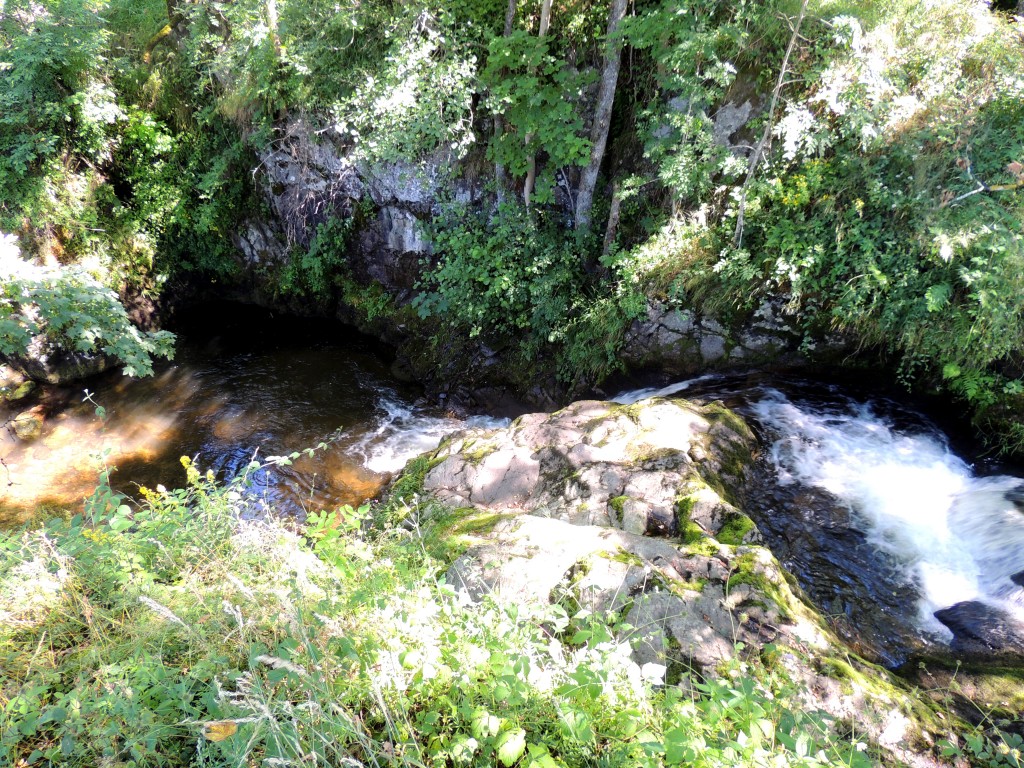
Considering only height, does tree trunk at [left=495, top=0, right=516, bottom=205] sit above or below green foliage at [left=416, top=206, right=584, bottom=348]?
above

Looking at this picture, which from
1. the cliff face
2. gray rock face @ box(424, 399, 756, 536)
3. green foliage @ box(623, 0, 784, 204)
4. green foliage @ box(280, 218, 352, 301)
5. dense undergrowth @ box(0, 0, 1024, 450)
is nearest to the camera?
gray rock face @ box(424, 399, 756, 536)

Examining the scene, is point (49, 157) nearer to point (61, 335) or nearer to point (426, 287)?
point (61, 335)

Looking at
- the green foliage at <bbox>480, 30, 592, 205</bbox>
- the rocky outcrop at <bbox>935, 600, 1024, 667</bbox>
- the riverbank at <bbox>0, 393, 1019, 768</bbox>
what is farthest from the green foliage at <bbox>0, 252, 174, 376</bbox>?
the rocky outcrop at <bbox>935, 600, 1024, 667</bbox>

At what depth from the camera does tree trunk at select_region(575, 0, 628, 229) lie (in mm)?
6266

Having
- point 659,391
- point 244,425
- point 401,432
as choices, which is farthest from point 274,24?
point 659,391

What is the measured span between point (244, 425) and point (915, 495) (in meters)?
8.98

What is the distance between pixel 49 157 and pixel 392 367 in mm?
6859

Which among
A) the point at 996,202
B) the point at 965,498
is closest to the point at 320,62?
the point at 996,202

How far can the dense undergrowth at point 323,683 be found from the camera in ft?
6.04

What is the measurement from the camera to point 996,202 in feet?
17.9

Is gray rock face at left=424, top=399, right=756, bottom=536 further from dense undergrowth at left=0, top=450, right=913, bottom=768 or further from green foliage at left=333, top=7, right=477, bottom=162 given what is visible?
green foliage at left=333, top=7, right=477, bottom=162

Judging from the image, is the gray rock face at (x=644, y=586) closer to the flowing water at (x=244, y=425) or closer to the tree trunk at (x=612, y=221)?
the flowing water at (x=244, y=425)

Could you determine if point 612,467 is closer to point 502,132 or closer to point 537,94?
point 537,94

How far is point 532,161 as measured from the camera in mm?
7574
